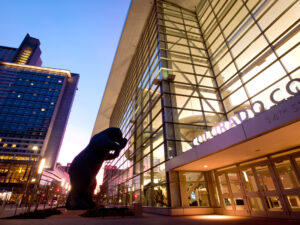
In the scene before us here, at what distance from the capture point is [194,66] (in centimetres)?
2183

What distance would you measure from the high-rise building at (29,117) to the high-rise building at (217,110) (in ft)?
215

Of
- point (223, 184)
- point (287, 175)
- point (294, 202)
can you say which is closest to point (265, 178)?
point (287, 175)

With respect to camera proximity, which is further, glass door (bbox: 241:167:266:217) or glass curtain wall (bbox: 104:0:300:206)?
glass curtain wall (bbox: 104:0:300:206)

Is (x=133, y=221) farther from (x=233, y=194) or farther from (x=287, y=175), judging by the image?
(x=287, y=175)

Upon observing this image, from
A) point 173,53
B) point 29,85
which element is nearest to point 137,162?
point 173,53

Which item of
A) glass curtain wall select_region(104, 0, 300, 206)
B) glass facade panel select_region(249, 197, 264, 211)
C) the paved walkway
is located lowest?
the paved walkway

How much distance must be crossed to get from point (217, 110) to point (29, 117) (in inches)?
3828

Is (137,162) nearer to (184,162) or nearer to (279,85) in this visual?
(184,162)

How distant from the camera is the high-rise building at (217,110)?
8.55m

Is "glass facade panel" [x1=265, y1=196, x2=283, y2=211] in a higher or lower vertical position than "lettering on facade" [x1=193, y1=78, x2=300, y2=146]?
lower

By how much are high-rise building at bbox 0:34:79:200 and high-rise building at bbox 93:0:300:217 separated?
215 feet

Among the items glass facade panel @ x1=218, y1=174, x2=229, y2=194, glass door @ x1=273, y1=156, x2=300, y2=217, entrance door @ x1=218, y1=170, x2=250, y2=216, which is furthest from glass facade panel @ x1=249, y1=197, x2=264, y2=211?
glass facade panel @ x1=218, y1=174, x2=229, y2=194

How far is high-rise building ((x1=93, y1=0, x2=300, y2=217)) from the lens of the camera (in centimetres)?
855

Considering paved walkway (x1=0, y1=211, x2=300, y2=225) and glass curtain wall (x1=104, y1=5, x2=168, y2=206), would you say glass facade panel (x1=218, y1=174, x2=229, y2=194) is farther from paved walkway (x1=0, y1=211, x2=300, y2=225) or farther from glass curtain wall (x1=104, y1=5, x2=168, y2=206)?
glass curtain wall (x1=104, y1=5, x2=168, y2=206)
